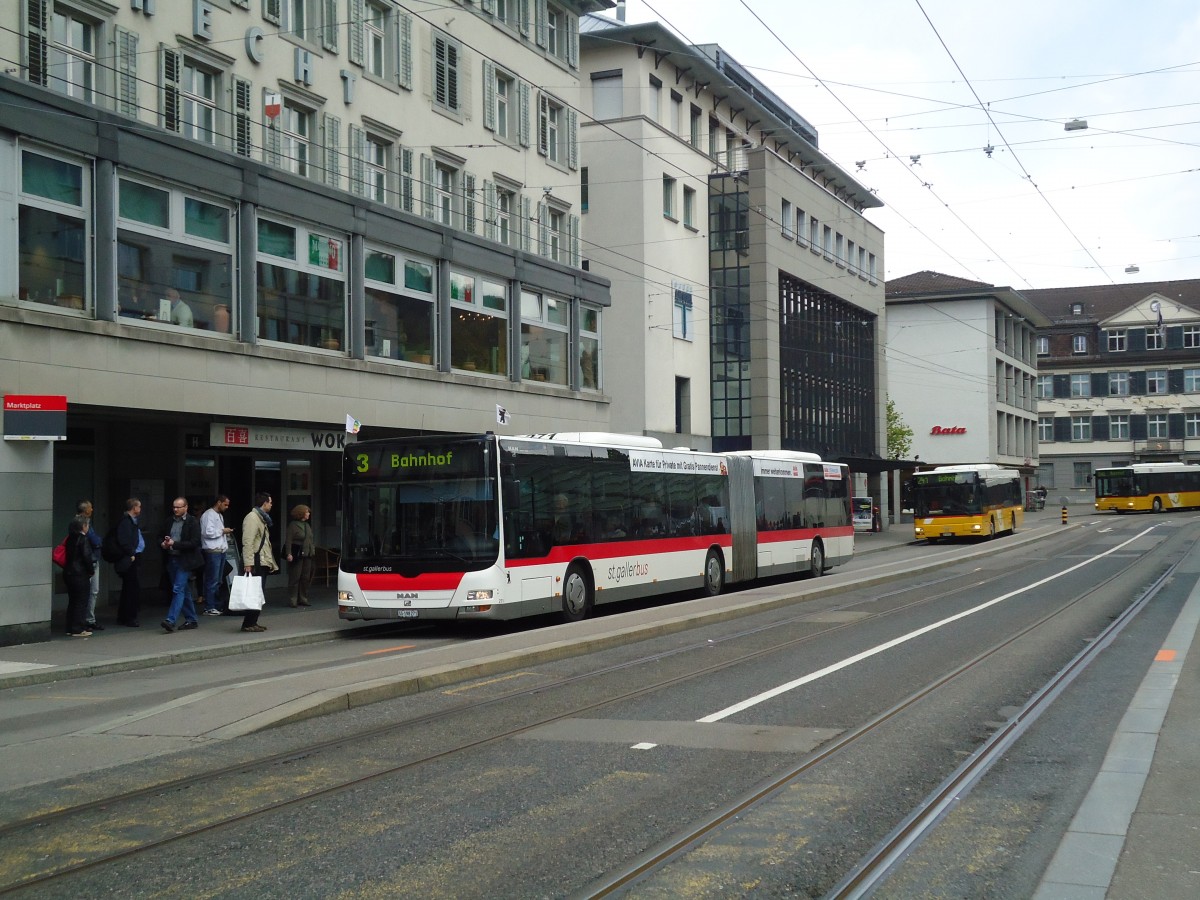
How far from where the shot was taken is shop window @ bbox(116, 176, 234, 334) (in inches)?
722

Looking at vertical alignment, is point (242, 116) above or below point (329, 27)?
below

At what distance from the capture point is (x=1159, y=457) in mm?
96125

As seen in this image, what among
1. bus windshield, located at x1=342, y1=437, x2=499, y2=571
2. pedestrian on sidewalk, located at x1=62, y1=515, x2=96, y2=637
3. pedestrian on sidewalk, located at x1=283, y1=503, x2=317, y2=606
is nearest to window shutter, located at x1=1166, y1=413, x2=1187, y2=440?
pedestrian on sidewalk, located at x1=283, y1=503, x2=317, y2=606

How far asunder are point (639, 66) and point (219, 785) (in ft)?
121

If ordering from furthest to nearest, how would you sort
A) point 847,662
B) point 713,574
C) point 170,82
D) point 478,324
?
1. point 478,324
2. point 713,574
3. point 170,82
4. point 847,662

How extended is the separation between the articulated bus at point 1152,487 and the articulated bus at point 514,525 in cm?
5936

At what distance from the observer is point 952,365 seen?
267 ft

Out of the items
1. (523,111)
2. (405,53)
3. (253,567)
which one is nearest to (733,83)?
(523,111)

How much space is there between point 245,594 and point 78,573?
214cm

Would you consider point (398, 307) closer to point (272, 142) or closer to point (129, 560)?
point (272, 142)

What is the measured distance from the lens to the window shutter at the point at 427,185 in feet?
84.7

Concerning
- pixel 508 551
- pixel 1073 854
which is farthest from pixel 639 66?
pixel 1073 854

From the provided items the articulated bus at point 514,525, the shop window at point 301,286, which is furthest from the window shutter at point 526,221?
the articulated bus at point 514,525

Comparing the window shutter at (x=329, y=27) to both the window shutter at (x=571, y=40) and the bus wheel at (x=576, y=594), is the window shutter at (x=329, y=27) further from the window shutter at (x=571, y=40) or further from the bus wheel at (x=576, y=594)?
the bus wheel at (x=576, y=594)
